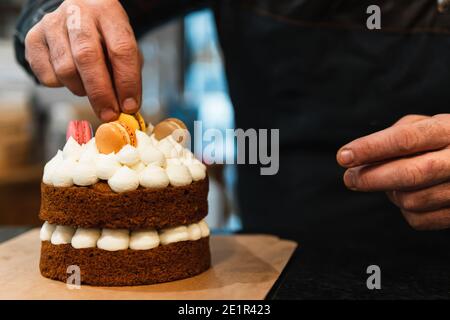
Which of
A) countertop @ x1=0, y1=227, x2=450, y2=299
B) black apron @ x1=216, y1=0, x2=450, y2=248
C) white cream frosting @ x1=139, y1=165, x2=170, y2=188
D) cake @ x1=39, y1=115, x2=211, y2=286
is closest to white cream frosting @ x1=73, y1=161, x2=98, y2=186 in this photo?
cake @ x1=39, y1=115, x2=211, y2=286

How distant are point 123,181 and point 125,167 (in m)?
0.05

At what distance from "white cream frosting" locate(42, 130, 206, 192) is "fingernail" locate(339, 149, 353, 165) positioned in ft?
1.21

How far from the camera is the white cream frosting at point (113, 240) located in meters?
1.59

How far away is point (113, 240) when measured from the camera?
1.59 m

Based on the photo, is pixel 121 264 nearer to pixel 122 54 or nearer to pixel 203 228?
pixel 203 228

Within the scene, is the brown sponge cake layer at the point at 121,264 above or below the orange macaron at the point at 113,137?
below

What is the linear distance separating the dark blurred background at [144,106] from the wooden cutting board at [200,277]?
50.5 inches

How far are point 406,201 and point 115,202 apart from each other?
0.72 metres

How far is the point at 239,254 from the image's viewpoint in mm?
1858

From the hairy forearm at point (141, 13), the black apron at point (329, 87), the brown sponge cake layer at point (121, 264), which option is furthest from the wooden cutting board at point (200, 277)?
the hairy forearm at point (141, 13)

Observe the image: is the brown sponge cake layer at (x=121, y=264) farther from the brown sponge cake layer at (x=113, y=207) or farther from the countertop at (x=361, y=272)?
the countertop at (x=361, y=272)

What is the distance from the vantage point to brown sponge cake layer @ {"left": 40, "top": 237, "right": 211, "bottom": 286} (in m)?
1.60

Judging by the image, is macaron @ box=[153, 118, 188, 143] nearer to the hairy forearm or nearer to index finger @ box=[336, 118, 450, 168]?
index finger @ box=[336, 118, 450, 168]
